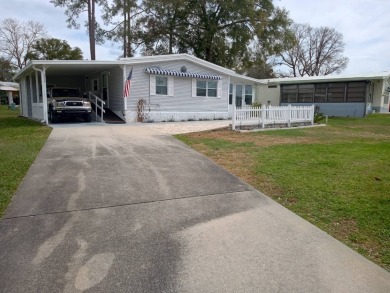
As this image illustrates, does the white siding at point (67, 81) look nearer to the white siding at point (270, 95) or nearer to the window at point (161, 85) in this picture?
the window at point (161, 85)

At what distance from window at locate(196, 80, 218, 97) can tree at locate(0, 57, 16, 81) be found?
46.4 metres

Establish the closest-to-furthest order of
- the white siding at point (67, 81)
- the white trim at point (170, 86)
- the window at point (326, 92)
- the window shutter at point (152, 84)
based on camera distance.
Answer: the window shutter at point (152, 84), the white trim at point (170, 86), the white siding at point (67, 81), the window at point (326, 92)

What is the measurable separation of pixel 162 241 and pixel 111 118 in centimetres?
1415

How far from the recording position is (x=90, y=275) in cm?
275

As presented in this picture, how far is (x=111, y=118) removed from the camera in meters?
16.7

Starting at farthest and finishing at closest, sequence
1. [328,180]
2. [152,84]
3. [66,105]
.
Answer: [152,84], [66,105], [328,180]

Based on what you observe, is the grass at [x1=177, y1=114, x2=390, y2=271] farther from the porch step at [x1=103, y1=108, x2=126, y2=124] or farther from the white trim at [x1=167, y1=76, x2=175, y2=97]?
the white trim at [x1=167, y1=76, x2=175, y2=97]

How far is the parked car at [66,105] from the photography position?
14.8 m

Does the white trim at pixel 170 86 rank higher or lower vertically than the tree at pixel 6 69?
lower

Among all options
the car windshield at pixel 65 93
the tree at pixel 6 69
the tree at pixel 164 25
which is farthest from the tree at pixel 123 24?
the tree at pixel 6 69

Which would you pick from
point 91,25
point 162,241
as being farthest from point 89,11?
point 162,241

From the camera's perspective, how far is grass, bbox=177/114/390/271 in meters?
3.80

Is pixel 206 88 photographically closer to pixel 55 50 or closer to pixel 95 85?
pixel 95 85

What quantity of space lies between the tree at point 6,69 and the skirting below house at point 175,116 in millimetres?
46631
